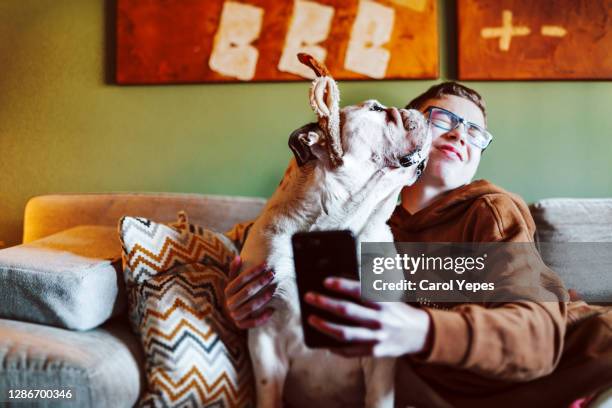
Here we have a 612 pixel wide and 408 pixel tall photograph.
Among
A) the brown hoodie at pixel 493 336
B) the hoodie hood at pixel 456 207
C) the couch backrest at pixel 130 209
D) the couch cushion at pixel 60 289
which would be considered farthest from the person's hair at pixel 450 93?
the couch cushion at pixel 60 289

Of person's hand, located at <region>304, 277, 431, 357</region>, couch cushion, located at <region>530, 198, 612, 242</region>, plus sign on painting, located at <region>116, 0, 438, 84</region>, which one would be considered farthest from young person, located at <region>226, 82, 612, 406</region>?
plus sign on painting, located at <region>116, 0, 438, 84</region>

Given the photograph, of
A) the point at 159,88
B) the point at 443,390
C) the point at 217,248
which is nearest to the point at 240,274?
the point at 217,248

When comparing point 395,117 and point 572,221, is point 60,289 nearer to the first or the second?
point 395,117

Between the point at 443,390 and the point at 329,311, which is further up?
the point at 329,311

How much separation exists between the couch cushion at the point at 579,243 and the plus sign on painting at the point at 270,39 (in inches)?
29.4

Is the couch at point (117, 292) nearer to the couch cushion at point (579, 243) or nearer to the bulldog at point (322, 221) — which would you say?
the couch cushion at point (579, 243)

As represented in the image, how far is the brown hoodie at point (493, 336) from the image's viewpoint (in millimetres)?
693

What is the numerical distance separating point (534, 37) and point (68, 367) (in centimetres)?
200

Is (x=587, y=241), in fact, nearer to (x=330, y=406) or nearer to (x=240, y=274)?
(x=330, y=406)

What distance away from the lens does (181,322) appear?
989 mm

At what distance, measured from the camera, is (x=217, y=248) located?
4.00 ft

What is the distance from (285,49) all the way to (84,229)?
→ 1.07 m

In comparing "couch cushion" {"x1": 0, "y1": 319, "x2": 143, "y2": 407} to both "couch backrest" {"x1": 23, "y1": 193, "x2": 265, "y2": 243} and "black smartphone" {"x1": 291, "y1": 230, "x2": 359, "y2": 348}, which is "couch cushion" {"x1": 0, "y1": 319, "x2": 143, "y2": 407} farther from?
"couch backrest" {"x1": 23, "y1": 193, "x2": 265, "y2": 243}

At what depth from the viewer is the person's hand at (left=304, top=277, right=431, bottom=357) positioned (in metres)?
0.65
